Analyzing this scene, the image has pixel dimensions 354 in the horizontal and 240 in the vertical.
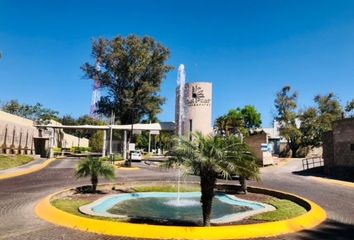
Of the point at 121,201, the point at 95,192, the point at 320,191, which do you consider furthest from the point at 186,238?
the point at 320,191

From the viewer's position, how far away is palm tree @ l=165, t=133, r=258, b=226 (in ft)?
33.3

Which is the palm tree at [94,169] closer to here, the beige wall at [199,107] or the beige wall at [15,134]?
the beige wall at [15,134]

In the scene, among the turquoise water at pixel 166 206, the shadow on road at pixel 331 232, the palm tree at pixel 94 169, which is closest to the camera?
the shadow on road at pixel 331 232

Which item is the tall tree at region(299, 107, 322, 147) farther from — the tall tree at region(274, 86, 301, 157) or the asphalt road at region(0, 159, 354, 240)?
the asphalt road at region(0, 159, 354, 240)

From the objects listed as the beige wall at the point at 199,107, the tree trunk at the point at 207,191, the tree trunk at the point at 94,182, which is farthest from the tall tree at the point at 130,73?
the tree trunk at the point at 207,191

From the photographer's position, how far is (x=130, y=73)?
58531 mm

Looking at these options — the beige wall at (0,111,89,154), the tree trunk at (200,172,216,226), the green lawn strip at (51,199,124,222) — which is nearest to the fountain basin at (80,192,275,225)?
the green lawn strip at (51,199,124,222)

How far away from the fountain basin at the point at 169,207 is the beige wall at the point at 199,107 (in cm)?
3370

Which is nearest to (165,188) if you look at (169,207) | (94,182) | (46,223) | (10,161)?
(94,182)

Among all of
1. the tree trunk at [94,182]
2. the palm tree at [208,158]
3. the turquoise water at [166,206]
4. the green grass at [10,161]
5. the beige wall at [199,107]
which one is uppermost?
the beige wall at [199,107]

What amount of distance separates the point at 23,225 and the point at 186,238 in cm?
449

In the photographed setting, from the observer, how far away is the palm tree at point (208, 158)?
10.2 m

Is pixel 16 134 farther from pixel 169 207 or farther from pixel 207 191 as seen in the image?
pixel 207 191

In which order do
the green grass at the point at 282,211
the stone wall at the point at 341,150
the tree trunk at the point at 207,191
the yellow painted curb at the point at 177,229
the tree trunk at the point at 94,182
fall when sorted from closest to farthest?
the yellow painted curb at the point at 177,229 < the tree trunk at the point at 207,191 < the green grass at the point at 282,211 < the tree trunk at the point at 94,182 < the stone wall at the point at 341,150
